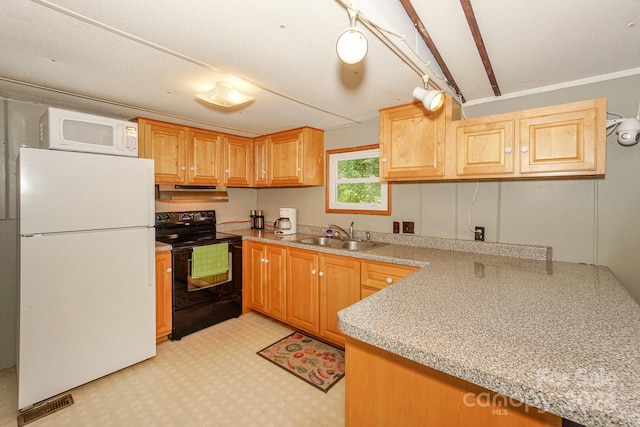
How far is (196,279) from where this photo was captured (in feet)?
9.34

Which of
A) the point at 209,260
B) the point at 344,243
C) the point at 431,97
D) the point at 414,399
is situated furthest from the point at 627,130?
the point at 209,260

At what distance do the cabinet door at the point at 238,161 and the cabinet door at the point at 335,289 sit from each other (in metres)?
1.65

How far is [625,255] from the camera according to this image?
182 cm

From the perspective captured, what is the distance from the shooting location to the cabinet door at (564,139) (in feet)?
5.41

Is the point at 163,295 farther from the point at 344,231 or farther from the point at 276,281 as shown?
the point at 344,231

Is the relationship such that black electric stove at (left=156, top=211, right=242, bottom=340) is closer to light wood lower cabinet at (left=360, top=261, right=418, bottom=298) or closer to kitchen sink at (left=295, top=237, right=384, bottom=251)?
kitchen sink at (left=295, top=237, right=384, bottom=251)

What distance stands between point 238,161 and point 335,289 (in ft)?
6.79

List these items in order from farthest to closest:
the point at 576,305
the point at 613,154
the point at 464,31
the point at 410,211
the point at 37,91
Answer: the point at 410,211 < the point at 37,91 < the point at 613,154 < the point at 464,31 < the point at 576,305

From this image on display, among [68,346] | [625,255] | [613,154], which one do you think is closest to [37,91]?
[68,346]

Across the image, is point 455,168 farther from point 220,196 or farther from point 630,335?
point 220,196

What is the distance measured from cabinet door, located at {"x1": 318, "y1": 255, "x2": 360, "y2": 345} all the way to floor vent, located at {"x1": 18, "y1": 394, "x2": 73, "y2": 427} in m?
1.90

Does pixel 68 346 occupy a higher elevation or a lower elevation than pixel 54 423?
higher

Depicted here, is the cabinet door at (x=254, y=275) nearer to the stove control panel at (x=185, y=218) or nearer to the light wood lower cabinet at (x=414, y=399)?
the stove control panel at (x=185, y=218)

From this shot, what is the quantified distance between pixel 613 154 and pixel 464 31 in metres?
1.39
